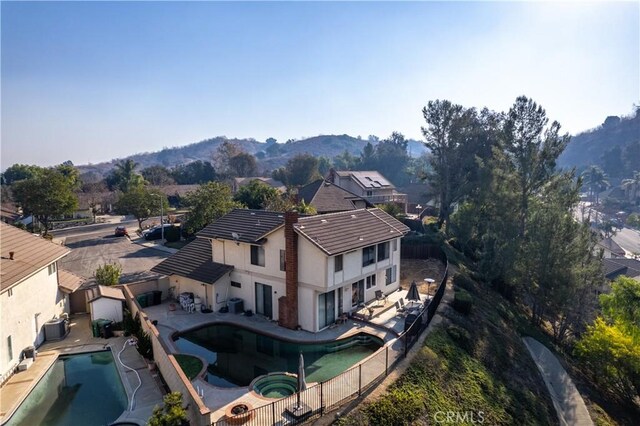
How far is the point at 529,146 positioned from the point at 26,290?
125 feet

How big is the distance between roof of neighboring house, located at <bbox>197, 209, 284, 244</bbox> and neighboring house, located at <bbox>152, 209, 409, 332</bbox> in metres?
0.07

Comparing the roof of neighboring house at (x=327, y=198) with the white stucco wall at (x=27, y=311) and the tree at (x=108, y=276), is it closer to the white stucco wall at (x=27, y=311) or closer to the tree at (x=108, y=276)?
the tree at (x=108, y=276)

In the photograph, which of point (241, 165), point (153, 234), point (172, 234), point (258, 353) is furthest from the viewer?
point (241, 165)

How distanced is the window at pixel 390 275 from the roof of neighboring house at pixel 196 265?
10812mm

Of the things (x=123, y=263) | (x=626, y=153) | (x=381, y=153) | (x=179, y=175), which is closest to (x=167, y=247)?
(x=123, y=263)

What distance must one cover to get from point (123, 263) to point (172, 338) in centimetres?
2021

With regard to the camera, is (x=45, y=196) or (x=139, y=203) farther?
(x=139, y=203)

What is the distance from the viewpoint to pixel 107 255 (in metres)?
41.6

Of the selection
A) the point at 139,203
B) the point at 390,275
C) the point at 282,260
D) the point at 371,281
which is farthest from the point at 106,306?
the point at 139,203

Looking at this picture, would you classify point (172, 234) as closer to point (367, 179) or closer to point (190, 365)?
point (190, 365)

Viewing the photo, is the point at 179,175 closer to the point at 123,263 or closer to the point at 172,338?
the point at 123,263

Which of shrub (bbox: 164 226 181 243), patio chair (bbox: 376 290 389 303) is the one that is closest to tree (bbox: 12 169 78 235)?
shrub (bbox: 164 226 181 243)

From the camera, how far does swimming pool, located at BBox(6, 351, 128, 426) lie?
14.4 m

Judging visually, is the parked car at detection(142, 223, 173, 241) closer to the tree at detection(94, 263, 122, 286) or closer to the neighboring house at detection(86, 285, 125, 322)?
the tree at detection(94, 263, 122, 286)
